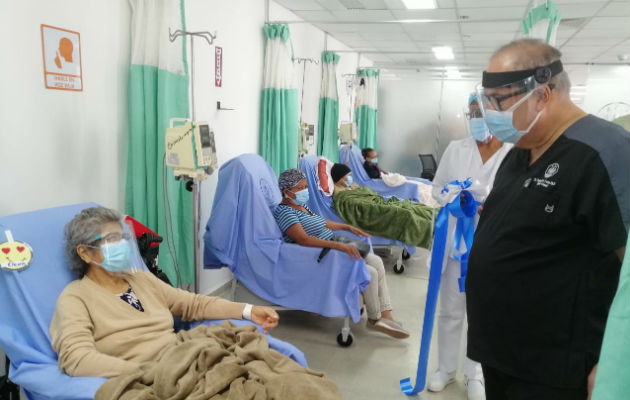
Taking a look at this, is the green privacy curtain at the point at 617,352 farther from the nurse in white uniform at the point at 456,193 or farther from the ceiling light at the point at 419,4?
the ceiling light at the point at 419,4

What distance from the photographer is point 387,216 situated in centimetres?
386

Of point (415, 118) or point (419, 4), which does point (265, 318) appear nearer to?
point (419, 4)

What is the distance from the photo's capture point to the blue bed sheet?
2.55 m

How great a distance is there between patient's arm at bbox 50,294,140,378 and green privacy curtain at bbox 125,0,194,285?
95 centimetres

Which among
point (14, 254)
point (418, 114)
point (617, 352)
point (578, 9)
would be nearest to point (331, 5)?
point (578, 9)

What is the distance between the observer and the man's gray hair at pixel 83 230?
1.60 meters

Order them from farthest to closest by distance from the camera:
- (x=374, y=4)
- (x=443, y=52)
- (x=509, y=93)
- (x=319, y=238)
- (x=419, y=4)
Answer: (x=443, y=52) → (x=374, y=4) → (x=419, y=4) → (x=319, y=238) → (x=509, y=93)

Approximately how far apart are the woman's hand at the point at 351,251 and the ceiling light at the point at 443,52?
15.2 feet

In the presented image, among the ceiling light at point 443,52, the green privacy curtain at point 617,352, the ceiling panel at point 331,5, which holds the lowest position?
the green privacy curtain at point 617,352

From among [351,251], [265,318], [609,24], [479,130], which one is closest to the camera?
[265,318]

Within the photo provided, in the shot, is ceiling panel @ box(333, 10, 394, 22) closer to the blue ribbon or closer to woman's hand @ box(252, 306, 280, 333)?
the blue ribbon

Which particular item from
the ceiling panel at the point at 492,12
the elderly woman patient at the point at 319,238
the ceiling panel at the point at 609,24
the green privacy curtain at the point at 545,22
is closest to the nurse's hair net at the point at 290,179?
the elderly woman patient at the point at 319,238

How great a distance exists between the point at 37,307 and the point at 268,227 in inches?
54.7

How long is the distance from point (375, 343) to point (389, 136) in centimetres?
522
